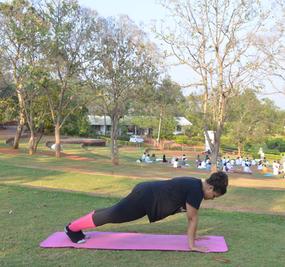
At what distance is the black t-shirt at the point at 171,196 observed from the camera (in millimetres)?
5070

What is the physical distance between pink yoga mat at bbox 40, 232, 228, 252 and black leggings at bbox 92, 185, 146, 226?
27cm

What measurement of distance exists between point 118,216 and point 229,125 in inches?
1863

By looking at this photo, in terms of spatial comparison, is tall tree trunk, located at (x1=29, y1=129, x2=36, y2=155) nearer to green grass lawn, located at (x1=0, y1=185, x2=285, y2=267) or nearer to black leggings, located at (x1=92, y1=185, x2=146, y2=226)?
green grass lawn, located at (x1=0, y1=185, x2=285, y2=267)

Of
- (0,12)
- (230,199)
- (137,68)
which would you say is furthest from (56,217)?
(0,12)

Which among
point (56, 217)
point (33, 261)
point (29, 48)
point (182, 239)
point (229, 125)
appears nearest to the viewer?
point (33, 261)

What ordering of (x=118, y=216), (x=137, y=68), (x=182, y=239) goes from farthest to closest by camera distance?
(x=137, y=68)
(x=182, y=239)
(x=118, y=216)

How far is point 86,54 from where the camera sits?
24.5 m

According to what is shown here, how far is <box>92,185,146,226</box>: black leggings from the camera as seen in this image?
16.8 ft

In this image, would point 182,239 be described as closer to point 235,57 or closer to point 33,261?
point 33,261

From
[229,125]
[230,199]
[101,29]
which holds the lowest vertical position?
[230,199]

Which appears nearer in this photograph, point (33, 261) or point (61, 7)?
point (33, 261)

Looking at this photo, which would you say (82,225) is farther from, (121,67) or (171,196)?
(121,67)

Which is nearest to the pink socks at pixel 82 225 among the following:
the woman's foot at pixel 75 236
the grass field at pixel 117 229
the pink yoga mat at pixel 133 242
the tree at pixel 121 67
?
the woman's foot at pixel 75 236

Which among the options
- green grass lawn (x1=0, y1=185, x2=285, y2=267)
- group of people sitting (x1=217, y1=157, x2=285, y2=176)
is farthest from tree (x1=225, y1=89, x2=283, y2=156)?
green grass lawn (x1=0, y1=185, x2=285, y2=267)
